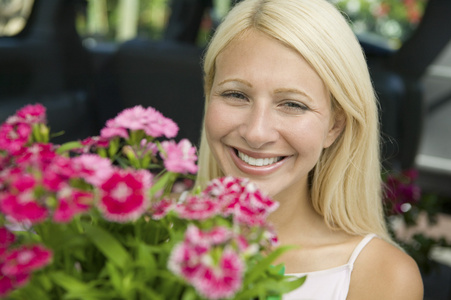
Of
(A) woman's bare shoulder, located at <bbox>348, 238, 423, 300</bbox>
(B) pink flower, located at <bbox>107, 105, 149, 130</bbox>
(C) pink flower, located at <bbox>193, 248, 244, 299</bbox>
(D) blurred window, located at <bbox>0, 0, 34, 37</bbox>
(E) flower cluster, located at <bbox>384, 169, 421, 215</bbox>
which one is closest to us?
(C) pink flower, located at <bbox>193, 248, 244, 299</bbox>

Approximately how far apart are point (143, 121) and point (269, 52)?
545 millimetres

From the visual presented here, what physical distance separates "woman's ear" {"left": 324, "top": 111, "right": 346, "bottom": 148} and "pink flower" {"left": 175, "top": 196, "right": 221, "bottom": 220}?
826mm

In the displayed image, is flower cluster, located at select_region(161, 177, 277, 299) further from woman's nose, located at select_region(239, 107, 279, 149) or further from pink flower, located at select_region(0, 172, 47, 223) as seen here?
woman's nose, located at select_region(239, 107, 279, 149)

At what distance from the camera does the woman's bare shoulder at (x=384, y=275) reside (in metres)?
1.41

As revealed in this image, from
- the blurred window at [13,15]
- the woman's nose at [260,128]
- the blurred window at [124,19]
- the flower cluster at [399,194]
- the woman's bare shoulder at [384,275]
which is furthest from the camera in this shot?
the blurred window at [124,19]

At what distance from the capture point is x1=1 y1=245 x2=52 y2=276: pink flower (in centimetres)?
66

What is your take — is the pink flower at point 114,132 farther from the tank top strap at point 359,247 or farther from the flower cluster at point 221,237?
the tank top strap at point 359,247

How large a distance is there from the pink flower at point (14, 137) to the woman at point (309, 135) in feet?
1.82

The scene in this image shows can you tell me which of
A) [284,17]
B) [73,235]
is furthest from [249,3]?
[73,235]

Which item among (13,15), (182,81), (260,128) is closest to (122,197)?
(260,128)

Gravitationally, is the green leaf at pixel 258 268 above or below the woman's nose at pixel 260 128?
above

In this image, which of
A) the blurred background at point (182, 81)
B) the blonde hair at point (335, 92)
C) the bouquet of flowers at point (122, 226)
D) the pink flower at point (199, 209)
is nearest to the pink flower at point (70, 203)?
the bouquet of flowers at point (122, 226)

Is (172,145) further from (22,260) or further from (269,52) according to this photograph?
(269,52)

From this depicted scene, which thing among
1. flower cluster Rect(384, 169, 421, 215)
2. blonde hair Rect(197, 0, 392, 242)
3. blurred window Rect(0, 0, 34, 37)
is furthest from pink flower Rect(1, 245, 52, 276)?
blurred window Rect(0, 0, 34, 37)
